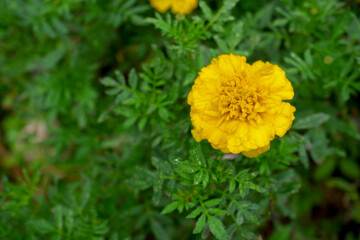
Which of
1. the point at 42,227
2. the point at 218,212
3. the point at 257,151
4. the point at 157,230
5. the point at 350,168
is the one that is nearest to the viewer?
the point at 257,151

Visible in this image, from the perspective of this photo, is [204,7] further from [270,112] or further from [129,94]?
[270,112]

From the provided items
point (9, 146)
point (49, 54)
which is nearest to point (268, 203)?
point (49, 54)

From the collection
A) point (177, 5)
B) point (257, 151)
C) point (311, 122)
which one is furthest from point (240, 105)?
point (177, 5)

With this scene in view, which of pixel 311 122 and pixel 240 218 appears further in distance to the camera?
pixel 311 122

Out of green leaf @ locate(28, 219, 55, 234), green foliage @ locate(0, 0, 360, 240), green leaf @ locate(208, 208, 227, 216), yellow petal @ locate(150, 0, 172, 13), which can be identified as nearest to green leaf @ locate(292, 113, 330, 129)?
green foliage @ locate(0, 0, 360, 240)

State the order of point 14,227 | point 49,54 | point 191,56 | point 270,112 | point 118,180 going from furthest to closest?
1. point 49,54
2. point 118,180
3. point 14,227
4. point 191,56
5. point 270,112

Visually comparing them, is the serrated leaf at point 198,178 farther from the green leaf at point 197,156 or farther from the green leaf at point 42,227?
the green leaf at point 42,227

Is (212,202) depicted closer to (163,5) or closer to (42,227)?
(42,227)
